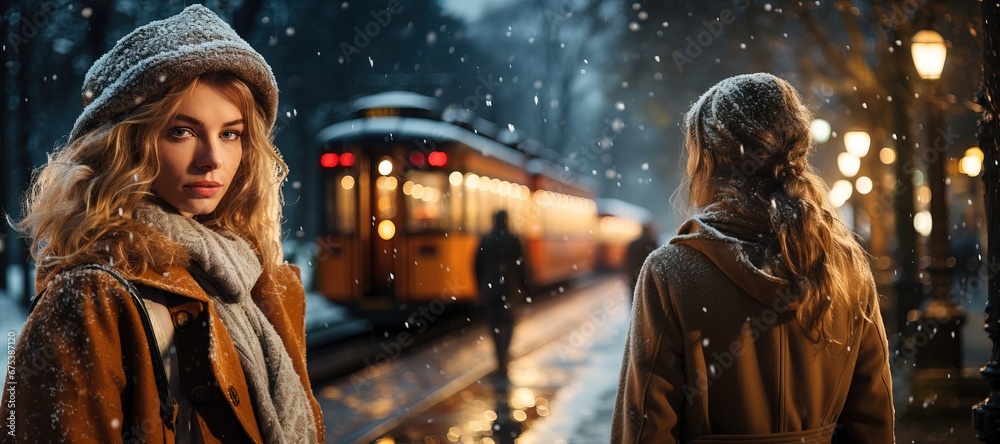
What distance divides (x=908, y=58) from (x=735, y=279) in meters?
12.9

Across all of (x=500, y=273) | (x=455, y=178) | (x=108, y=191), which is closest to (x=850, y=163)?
(x=455, y=178)

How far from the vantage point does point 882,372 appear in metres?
2.84

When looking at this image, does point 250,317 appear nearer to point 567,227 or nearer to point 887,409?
point 887,409

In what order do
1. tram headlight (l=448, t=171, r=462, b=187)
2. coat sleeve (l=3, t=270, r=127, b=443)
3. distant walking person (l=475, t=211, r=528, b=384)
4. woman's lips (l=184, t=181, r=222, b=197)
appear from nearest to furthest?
coat sleeve (l=3, t=270, r=127, b=443)
woman's lips (l=184, t=181, r=222, b=197)
distant walking person (l=475, t=211, r=528, b=384)
tram headlight (l=448, t=171, r=462, b=187)

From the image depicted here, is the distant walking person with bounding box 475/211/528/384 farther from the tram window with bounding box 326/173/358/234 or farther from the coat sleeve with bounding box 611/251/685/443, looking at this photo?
the coat sleeve with bounding box 611/251/685/443

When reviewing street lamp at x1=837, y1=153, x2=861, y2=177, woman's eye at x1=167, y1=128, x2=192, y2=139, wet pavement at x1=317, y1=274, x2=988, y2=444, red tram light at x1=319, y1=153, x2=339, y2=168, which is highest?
red tram light at x1=319, y1=153, x2=339, y2=168

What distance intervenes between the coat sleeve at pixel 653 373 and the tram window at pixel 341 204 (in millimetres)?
14223

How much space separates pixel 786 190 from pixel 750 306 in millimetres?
335

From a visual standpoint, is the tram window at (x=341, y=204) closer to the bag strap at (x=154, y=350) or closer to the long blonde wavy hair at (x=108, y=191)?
the long blonde wavy hair at (x=108, y=191)

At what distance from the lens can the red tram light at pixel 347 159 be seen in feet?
54.9

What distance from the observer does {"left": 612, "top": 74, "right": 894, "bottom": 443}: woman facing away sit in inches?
106

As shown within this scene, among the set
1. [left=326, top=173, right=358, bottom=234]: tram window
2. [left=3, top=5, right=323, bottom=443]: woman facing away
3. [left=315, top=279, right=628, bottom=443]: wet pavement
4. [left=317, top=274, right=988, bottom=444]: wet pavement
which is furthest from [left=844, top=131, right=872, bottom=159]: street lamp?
[left=3, top=5, right=323, bottom=443]: woman facing away

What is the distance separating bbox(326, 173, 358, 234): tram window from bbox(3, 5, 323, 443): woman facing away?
14.3m

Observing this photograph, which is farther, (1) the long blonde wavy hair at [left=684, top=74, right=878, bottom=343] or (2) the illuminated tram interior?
(2) the illuminated tram interior
